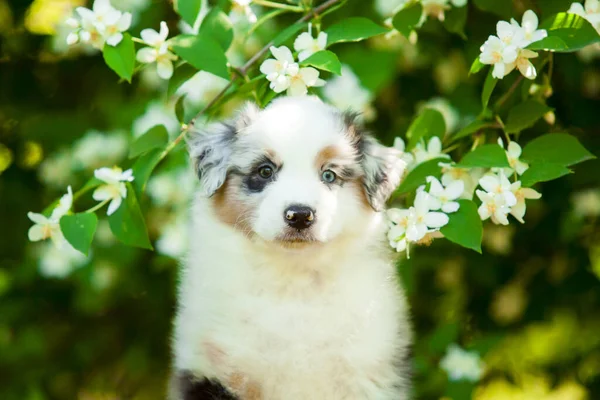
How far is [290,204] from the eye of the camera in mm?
2746

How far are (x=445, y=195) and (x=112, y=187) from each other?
1.03m

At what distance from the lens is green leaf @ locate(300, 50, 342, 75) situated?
106 inches

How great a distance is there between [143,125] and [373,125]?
41.2 inches


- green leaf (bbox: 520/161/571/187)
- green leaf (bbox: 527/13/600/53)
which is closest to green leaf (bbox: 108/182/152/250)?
green leaf (bbox: 520/161/571/187)

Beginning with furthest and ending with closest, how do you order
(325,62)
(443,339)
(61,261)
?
(61,261) → (443,339) → (325,62)

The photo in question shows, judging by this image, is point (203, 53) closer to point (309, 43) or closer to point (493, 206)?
point (309, 43)

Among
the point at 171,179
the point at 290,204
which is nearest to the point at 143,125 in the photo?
the point at 171,179

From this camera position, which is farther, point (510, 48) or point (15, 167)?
point (15, 167)

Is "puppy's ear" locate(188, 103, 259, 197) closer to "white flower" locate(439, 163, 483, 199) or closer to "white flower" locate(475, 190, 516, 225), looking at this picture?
"white flower" locate(439, 163, 483, 199)

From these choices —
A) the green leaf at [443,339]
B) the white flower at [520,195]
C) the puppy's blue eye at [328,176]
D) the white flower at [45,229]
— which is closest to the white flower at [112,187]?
the white flower at [45,229]

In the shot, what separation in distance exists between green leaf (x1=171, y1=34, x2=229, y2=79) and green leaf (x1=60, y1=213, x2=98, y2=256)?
55 centimetres

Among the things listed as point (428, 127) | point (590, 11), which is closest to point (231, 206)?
point (428, 127)

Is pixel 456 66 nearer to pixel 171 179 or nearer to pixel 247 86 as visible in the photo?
pixel 171 179

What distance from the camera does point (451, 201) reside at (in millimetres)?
2861
